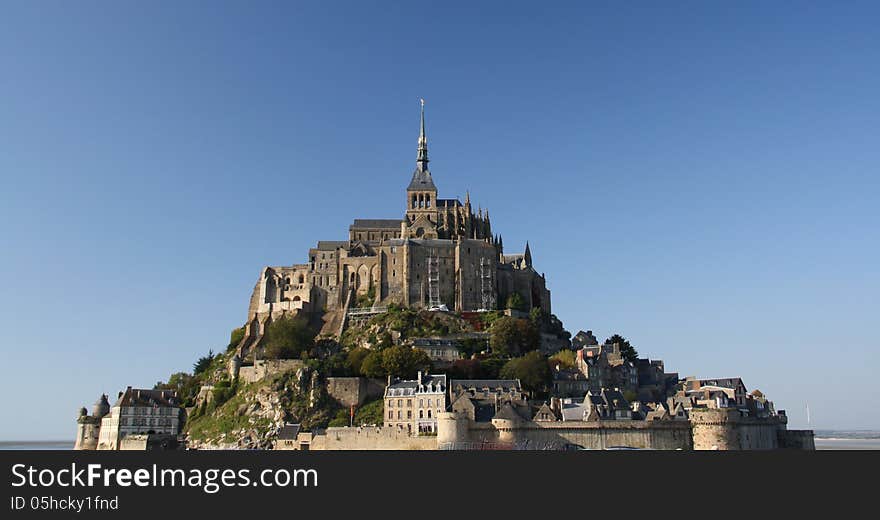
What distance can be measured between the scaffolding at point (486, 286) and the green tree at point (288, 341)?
2283cm

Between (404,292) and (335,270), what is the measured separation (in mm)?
10139

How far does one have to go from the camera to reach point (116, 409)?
8606 centimetres

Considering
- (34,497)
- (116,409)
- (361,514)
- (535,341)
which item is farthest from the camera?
(535,341)

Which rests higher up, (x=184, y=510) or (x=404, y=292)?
(x=404, y=292)

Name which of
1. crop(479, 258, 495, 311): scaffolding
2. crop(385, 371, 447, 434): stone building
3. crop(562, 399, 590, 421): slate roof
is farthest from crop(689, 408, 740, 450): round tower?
crop(479, 258, 495, 311): scaffolding

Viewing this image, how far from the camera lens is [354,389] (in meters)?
82.9

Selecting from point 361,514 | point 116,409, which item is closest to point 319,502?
point 361,514

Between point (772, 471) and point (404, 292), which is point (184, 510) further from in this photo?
point (404, 292)

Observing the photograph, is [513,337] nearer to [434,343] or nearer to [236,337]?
[434,343]

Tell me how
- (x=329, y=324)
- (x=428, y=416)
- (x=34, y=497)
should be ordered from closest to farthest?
(x=34, y=497)
(x=428, y=416)
(x=329, y=324)

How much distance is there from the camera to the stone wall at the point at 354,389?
8256 centimetres

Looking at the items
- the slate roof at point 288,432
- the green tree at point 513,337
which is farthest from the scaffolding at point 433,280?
the slate roof at point 288,432

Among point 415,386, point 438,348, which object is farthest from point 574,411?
point 438,348

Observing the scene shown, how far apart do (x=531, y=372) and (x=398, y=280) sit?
29.2 meters
